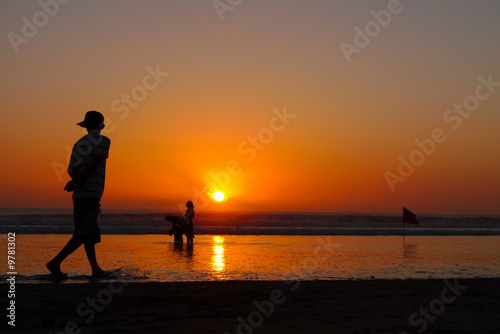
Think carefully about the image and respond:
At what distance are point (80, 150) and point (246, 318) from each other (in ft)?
12.5

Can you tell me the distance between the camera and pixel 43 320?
17.1ft

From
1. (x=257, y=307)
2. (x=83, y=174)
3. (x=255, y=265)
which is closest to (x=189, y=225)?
(x=255, y=265)

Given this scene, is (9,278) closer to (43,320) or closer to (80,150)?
(80,150)

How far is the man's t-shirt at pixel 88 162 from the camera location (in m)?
8.02

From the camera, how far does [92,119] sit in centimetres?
833

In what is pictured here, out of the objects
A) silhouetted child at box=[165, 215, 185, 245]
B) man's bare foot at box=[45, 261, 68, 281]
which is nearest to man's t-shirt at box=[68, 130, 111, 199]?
man's bare foot at box=[45, 261, 68, 281]

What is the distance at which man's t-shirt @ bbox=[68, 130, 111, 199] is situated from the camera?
802 centimetres

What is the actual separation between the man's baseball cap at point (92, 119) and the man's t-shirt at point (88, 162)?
277 mm

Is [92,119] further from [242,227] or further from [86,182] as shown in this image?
[242,227]

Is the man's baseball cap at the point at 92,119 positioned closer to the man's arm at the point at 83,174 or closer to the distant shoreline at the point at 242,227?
the man's arm at the point at 83,174

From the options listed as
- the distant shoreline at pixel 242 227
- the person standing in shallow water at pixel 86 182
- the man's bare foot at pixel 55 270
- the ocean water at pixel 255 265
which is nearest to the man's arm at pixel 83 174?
the person standing in shallow water at pixel 86 182

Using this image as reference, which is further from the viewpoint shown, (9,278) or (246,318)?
(9,278)

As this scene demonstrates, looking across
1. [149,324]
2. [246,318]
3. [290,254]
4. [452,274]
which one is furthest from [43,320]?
[290,254]

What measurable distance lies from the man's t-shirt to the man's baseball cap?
0.28 m
